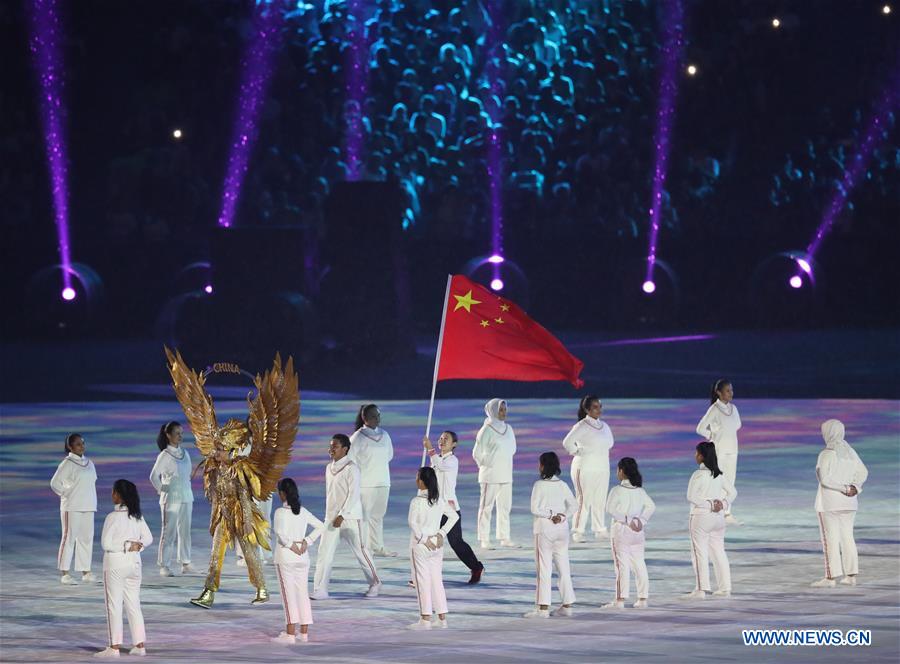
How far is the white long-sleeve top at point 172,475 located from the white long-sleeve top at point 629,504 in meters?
3.76

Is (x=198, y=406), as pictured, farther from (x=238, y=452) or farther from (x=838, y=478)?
(x=838, y=478)

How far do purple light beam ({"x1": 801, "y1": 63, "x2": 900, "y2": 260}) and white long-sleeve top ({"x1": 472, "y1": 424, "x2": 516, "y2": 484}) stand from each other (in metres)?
21.5

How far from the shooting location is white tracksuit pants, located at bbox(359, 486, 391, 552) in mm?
12680

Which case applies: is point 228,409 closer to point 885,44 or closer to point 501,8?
point 501,8

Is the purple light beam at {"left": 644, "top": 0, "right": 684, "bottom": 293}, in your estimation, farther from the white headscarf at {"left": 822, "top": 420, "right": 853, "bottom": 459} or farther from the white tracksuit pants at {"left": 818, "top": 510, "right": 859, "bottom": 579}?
the white tracksuit pants at {"left": 818, "top": 510, "right": 859, "bottom": 579}

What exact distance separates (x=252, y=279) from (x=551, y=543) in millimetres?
16828

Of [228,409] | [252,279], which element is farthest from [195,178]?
[228,409]

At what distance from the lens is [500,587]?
39.0 feet

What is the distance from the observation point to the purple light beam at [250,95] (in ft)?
115

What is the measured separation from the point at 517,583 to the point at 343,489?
1695mm

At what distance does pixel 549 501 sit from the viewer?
10.9m

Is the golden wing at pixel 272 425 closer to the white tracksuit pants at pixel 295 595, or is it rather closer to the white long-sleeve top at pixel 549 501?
the white tracksuit pants at pixel 295 595

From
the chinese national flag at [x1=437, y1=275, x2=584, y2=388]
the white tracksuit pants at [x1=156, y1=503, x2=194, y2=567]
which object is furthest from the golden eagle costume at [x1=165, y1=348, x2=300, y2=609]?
the chinese national flag at [x1=437, y1=275, x2=584, y2=388]

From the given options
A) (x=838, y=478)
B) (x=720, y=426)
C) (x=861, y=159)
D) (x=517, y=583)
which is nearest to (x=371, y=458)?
(x=517, y=583)
